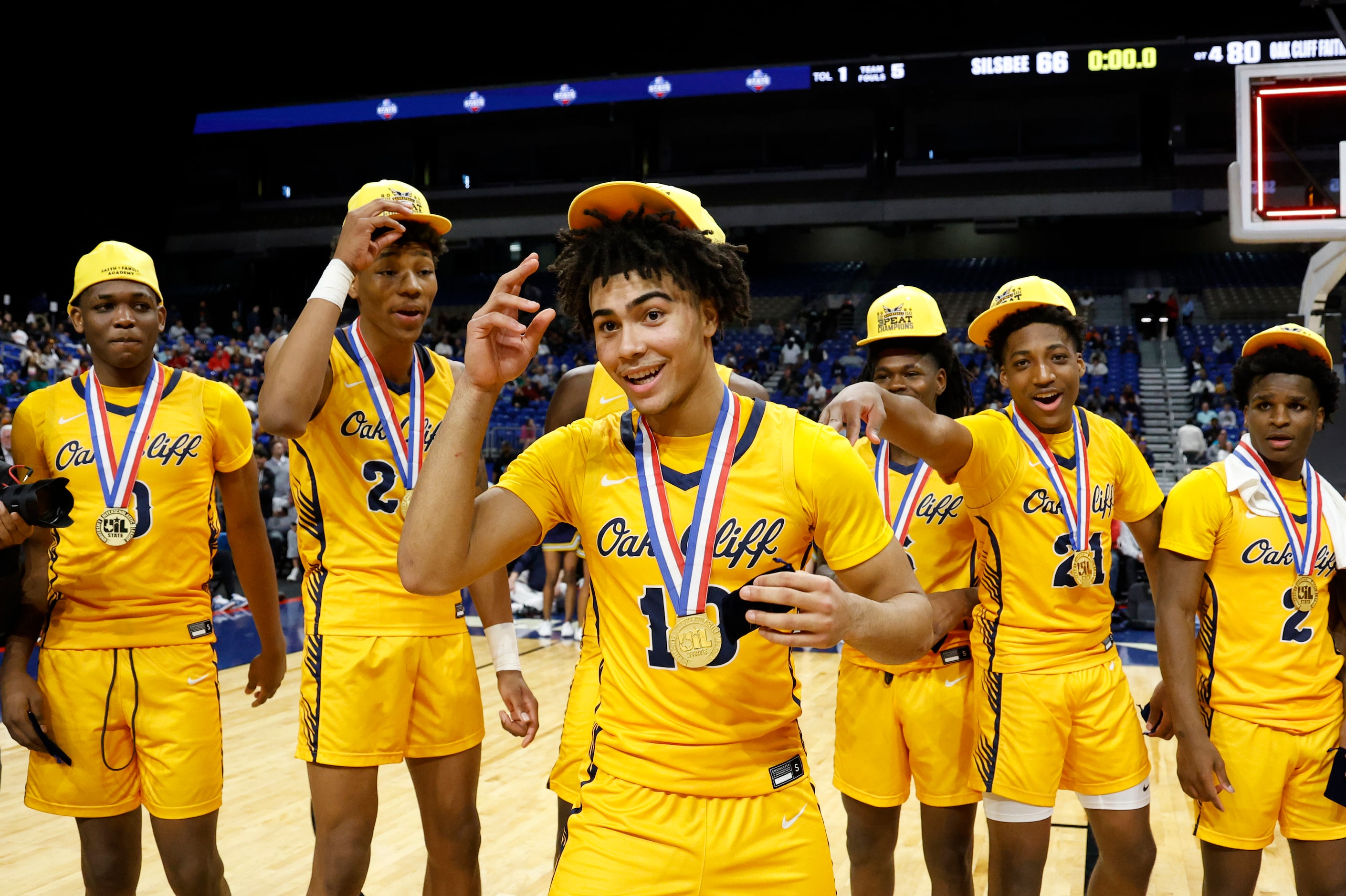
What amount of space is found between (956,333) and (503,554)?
22453 mm

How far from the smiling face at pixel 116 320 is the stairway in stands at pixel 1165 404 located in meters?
15.6

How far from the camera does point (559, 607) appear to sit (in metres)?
12.4

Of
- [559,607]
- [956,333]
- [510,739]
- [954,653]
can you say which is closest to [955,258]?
[956,333]

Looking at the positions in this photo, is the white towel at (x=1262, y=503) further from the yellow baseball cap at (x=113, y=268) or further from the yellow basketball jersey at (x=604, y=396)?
the yellow baseball cap at (x=113, y=268)

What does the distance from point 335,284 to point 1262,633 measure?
295cm

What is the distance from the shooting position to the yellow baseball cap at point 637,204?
7.20 ft

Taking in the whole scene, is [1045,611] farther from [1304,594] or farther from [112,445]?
[112,445]

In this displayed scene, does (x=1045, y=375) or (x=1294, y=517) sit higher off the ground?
(x=1045, y=375)

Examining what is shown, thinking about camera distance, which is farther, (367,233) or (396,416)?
(396,416)

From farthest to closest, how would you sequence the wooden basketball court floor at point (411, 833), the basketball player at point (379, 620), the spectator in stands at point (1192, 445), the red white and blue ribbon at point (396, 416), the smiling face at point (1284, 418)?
1. the spectator in stands at point (1192, 445)
2. the wooden basketball court floor at point (411, 833)
3. the smiling face at point (1284, 418)
4. the red white and blue ribbon at point (396, 416)
5. the basketball player at point (379, 620)

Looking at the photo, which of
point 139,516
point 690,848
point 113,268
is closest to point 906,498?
point 690,848

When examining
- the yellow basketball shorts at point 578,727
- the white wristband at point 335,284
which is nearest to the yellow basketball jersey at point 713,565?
the yellow basketball shorts at point 578,727

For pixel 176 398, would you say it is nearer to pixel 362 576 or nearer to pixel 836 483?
pixel 362 576

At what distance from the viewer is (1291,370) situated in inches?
Answer: 135
